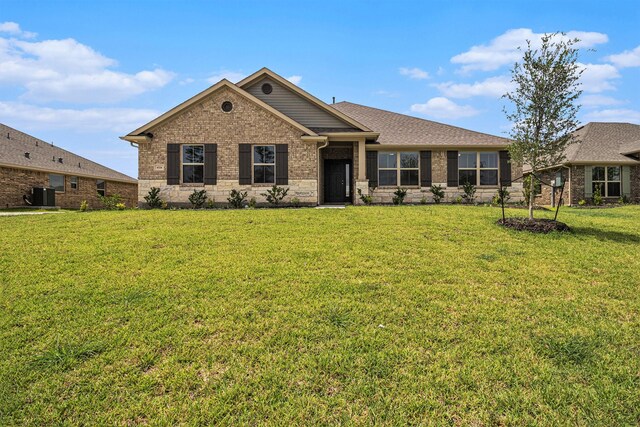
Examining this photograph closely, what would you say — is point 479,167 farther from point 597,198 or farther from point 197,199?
point 197,199

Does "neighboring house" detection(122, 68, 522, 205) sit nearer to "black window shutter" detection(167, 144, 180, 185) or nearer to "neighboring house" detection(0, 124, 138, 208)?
"black window shutter" detection(167, 144, 180, 185)

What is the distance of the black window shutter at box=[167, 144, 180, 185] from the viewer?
15.9 m

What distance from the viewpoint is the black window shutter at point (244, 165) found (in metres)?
15.9

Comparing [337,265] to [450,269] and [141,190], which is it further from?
[141,190]

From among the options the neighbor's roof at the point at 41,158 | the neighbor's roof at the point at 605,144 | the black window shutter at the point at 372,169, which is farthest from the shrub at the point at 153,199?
the neighbor's roof at the point at 605,144

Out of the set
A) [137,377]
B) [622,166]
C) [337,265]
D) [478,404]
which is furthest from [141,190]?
[622,166]

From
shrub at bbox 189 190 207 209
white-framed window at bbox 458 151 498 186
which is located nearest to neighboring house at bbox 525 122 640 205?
white-framed window at bbox 458 151 498 186

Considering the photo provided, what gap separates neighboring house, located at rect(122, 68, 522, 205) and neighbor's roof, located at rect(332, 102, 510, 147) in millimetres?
101

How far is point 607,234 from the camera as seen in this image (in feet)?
30.1

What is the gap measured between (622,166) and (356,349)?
82.1ft

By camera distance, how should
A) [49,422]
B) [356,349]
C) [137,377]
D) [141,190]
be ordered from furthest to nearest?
[141,190]
[356,349]
[137,377]
[49,422]

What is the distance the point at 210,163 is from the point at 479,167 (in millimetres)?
13346

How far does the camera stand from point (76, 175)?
25203 millimetres

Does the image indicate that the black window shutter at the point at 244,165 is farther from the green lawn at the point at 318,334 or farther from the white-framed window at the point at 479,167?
the white-framed window at the point at 479,167
